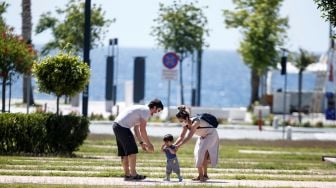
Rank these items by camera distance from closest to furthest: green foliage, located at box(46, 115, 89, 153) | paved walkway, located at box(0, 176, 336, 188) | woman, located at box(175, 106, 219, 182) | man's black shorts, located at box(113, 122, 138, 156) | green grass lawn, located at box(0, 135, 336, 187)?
1. paved walkway, located at box(0, 176, 336, 188)
2. man's black shorts, located at box(113, 122, 138, 156)
3. woman, located at box(175, 106, 219, 182)
4. green grass lawn, located at box(0, 135, 336, 187)
5. green foliage, located at box(46, 115, 89, 153)

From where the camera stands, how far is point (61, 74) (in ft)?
80.4

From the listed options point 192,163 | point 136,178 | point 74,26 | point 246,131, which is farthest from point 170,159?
point 74,26

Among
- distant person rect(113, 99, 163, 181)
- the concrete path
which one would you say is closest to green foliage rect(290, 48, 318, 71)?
the concrete path

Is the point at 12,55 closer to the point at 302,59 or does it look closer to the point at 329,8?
the point at 329,8

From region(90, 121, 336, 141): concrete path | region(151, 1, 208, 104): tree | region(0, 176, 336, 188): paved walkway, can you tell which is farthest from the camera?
region(151, 1, 208, 104): tree

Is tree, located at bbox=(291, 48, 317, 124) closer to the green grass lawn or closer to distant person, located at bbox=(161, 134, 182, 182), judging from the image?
the green grass lawn

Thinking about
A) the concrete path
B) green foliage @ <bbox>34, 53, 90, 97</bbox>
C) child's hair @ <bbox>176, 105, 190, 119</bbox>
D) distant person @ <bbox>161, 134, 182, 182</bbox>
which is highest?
green foliage @ <bbox>34, 53, 90, 97</bbox>

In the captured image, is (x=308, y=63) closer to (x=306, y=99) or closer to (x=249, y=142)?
(x=306, y=99)

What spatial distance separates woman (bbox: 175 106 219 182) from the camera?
17844mm

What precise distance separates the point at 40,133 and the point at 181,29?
31.5 m

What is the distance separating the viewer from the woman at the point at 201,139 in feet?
58.5

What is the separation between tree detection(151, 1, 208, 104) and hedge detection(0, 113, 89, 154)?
101ft

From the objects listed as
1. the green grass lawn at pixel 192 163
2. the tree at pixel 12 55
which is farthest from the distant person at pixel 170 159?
the tree at pixel 12 55

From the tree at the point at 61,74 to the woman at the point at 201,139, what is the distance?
22.8 ft
